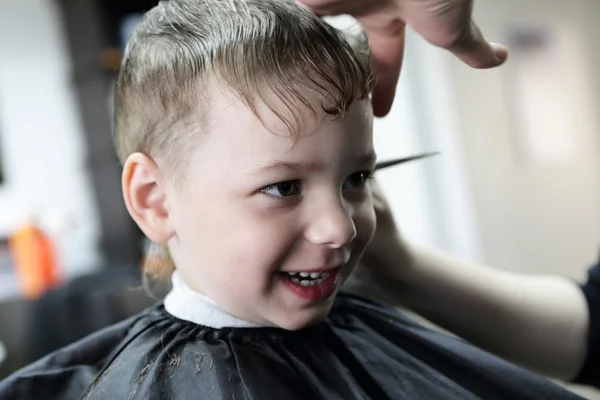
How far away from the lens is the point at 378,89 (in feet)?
2.14

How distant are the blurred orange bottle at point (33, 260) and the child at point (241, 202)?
1.30m

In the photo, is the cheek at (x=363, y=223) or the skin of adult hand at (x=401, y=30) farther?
the cheek at (x=363, y=223)

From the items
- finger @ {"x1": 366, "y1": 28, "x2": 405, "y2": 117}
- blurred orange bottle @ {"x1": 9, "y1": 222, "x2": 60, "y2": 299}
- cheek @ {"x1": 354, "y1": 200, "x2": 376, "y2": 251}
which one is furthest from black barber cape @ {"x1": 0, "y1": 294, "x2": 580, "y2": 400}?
blurred orange bottle @ {"x1": 9, "y1": 222, "x2": 60, "y2": 299}

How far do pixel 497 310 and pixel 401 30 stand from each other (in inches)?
16.0

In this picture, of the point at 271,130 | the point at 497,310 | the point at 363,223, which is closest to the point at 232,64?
the point at 271,130

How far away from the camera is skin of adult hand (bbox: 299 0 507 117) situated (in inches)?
20.0

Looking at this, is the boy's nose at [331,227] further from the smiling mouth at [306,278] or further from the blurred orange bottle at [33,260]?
the blurred orange bottle at [33,260]

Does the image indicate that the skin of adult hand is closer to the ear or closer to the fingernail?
the fingernail

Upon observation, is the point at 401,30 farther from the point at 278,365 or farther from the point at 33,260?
the point at 33,260

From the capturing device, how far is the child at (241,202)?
21.7 inches

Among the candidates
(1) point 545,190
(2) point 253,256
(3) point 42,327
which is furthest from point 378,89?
(1) point 545,190

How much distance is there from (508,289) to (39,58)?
1830 millimetres

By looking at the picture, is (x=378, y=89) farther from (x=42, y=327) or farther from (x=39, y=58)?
(x=39, y=58)

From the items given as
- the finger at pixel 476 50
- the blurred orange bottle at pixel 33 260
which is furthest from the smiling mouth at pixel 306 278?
the blurred orange bottle at pixel 33 260
